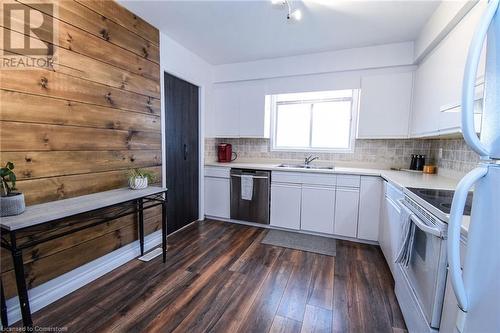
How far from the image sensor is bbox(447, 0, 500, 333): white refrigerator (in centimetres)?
67

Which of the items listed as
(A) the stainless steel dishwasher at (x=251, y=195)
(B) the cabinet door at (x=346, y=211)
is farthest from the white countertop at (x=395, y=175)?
(B) the cabinet door at (x=346, y=211)

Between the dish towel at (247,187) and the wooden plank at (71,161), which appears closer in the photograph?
the wooden plank at (71,161)

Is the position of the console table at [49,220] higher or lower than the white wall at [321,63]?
lower

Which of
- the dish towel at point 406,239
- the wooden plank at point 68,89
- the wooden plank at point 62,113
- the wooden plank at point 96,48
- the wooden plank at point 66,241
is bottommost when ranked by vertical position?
the wooden plank at point 66,241

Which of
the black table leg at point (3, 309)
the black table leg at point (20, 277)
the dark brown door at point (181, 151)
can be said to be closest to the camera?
the black table leg at point (20, 277)

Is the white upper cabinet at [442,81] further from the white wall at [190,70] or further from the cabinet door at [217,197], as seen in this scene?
the white wall at [190,70]

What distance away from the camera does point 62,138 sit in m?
1.74

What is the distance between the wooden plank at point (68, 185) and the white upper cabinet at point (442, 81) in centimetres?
267

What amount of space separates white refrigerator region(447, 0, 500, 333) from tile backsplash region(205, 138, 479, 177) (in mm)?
1651

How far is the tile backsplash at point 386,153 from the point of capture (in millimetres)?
2248

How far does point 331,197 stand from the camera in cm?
289

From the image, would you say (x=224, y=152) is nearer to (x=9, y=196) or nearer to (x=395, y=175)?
Answer: (x=395, y=175)

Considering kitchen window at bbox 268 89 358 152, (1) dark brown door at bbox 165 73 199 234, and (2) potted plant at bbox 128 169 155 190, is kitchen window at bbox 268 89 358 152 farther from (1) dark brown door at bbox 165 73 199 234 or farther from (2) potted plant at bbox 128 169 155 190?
(2) potted plant at bbox 128 169 155 190

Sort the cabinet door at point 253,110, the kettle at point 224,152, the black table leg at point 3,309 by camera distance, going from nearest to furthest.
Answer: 1. the black table leg at point 3,309
2. the cabinet door at point 253,110
3. the kettle at point 224,152
